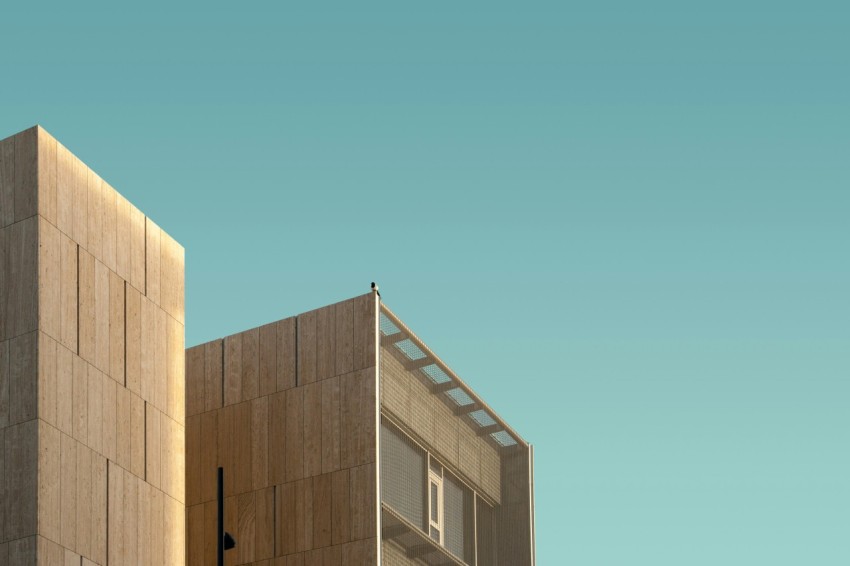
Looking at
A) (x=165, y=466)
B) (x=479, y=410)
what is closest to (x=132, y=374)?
(x=165, y=466)

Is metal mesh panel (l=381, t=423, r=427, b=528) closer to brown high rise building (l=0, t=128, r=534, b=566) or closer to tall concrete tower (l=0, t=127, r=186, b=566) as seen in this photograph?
brown high rise building (l=0, t=128, r=534, b=566)

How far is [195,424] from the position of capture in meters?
25.4

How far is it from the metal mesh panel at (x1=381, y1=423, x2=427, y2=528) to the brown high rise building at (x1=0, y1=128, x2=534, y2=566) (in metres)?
0.05

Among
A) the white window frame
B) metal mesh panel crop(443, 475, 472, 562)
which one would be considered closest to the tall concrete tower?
the white window frame

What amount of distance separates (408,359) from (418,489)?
2072 mm

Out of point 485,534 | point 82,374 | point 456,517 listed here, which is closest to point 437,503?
point 456,517

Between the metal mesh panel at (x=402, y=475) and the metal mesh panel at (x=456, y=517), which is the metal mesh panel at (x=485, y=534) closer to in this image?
the metal mesh panel at (x=456, y=517)

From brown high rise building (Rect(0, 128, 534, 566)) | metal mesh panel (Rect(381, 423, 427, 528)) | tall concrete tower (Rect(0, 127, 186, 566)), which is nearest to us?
tall concrete tower (Rect(0, 127, 186, 566))

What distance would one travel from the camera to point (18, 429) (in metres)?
18.8

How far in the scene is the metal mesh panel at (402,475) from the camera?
2388 centimetres

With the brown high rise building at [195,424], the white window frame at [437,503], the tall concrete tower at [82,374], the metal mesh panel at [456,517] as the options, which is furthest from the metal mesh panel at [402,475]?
the tall concrete tower at [82,374]

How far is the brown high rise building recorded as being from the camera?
62.7 feet

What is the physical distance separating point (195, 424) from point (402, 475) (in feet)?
11.5

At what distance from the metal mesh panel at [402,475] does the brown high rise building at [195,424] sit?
0.16ft
